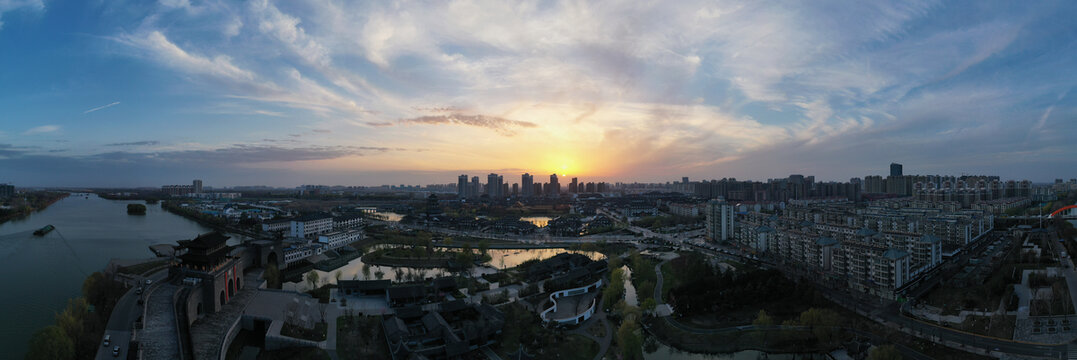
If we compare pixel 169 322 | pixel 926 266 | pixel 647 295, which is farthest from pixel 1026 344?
pixel 169 322

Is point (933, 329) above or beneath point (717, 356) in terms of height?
above

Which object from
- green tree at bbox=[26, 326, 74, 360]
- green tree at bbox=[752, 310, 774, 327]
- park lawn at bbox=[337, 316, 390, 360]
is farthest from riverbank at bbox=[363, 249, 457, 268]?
green tree at bbox=[752, 310, 774, 327]

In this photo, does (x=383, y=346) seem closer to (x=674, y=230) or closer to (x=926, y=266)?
(x=926, y=266)

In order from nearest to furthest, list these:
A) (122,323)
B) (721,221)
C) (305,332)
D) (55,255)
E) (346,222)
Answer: (122,323), (305,332), (55,255), (721,221), (346,222)

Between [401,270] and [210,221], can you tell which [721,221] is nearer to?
[401,270]

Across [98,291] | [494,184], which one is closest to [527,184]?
[494,184]

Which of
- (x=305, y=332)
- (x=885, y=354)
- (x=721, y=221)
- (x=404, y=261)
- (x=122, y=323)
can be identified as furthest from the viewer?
(x=721, y=221)

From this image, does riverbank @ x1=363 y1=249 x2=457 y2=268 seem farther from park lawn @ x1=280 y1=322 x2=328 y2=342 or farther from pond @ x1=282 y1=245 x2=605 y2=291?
park lawn @ x1=280 y1=322 x2=328 y2=342

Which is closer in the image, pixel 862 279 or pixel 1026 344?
pixel 1026 344
